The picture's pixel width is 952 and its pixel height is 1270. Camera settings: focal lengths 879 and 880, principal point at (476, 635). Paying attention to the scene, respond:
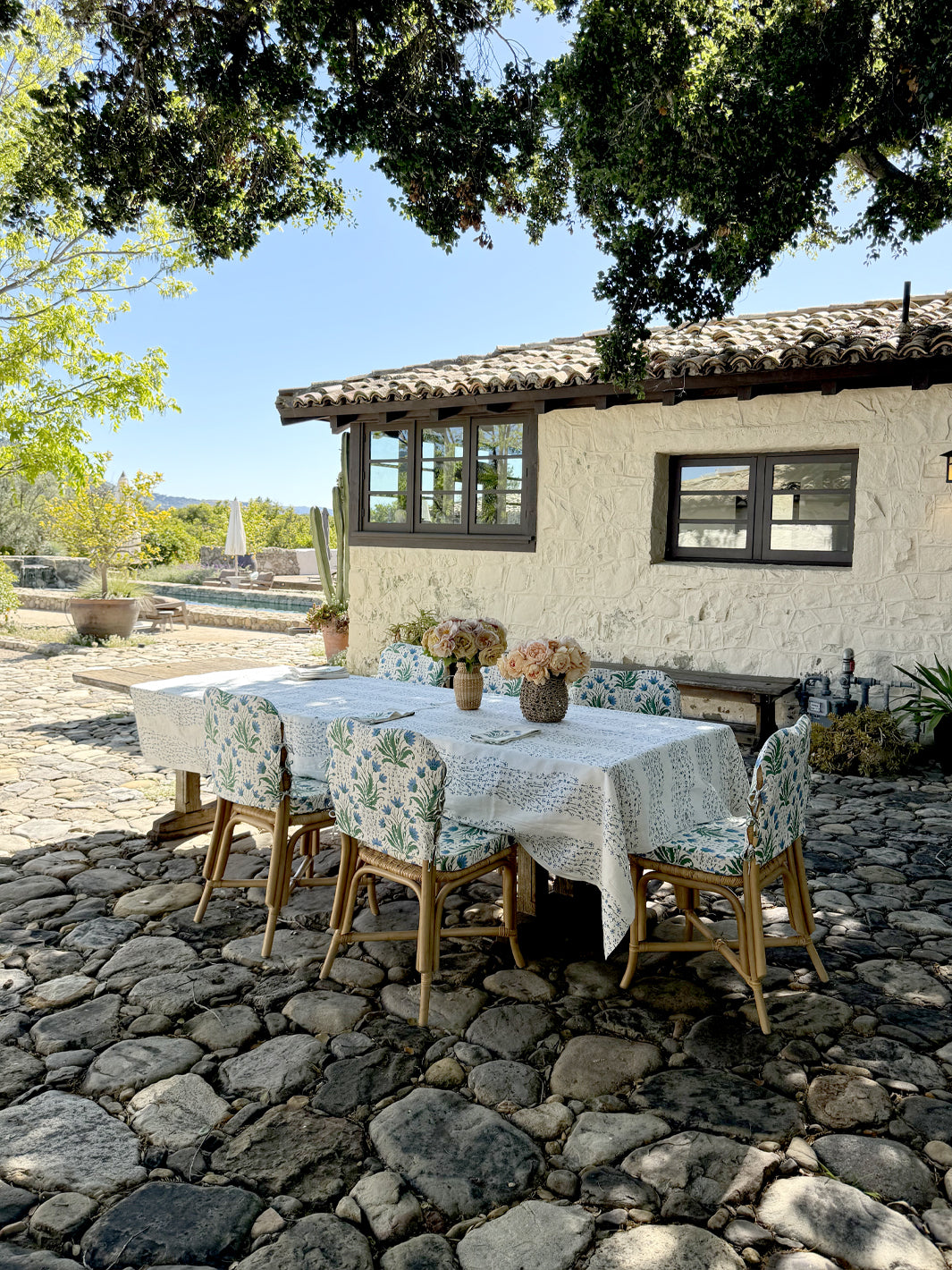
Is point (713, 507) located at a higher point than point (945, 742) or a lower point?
Result: higher

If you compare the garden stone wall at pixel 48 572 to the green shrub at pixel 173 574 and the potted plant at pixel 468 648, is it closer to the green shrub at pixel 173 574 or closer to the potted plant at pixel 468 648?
the green shrub at pixel 173 574

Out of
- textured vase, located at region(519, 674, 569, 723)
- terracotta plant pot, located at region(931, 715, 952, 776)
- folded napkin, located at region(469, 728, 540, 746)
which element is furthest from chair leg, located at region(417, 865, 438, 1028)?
terracotta plant pot, located at region(931, 715, 952, 776)

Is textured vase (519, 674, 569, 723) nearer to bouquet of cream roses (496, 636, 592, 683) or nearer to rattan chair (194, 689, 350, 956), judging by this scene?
bouquet of cream roses (496, 636, 592, 683)

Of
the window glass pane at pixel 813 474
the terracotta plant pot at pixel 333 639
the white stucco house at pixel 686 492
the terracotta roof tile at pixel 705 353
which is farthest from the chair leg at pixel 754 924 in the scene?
the terracotta plant pot at pixel 333 639

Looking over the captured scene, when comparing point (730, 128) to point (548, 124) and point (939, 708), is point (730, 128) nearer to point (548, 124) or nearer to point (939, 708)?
point (548, 124)

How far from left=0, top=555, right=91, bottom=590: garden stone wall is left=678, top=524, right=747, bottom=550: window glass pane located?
1498 cm

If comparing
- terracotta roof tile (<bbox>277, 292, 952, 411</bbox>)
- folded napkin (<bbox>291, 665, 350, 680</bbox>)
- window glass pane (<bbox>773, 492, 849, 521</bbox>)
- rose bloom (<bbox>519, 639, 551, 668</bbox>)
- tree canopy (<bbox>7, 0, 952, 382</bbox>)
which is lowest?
folded napkin (<bbox>291, 665, 350, 680</bbox>)

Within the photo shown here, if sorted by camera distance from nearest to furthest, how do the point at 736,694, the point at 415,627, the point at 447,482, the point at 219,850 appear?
the point at 219,850 < the point at 736,694 < the point at 415,627 < the point at 447,482

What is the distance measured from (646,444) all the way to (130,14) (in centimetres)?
490

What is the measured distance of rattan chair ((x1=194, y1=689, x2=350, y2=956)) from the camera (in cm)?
360

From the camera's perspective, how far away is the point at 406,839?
311 cm

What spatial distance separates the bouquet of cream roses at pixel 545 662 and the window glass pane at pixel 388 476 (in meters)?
5.92

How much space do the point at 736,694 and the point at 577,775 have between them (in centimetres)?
421

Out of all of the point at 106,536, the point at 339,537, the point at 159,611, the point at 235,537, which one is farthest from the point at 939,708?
the point at 235,537
